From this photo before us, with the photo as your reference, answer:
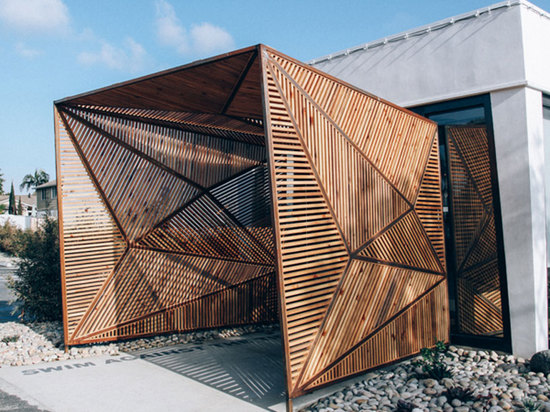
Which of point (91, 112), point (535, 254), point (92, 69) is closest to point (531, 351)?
point (535, 254)

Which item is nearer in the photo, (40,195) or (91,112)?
(91,112)

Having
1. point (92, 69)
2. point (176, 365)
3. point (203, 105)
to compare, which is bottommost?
point (176, 365)

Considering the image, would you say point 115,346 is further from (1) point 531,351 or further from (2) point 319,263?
(1) point 531,351

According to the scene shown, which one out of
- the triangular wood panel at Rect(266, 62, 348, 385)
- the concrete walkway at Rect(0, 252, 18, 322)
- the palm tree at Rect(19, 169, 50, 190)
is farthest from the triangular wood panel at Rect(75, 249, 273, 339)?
the palm tree at Rect(19, 169, 50, 190)

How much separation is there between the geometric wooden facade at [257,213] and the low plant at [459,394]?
105cm

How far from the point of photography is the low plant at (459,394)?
492 cm

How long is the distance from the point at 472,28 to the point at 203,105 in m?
4.67

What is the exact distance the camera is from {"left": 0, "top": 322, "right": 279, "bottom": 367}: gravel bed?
7.18 metres

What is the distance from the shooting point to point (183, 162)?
823 centimetres

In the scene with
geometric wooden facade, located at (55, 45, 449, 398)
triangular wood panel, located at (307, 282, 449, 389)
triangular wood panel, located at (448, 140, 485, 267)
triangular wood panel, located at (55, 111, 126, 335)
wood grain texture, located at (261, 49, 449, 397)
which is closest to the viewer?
wood grain texture, located at (261, 49, 449, 397)

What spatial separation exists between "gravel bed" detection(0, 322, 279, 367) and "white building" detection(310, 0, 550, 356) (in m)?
4.66

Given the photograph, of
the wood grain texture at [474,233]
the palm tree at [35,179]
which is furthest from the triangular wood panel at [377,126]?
the palm tree at [35,179]

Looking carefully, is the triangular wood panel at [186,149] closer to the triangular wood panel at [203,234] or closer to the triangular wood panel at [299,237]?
the triangular wood panel at [203,234]

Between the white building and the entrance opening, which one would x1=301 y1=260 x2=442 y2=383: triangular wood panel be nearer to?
the entrance opening
